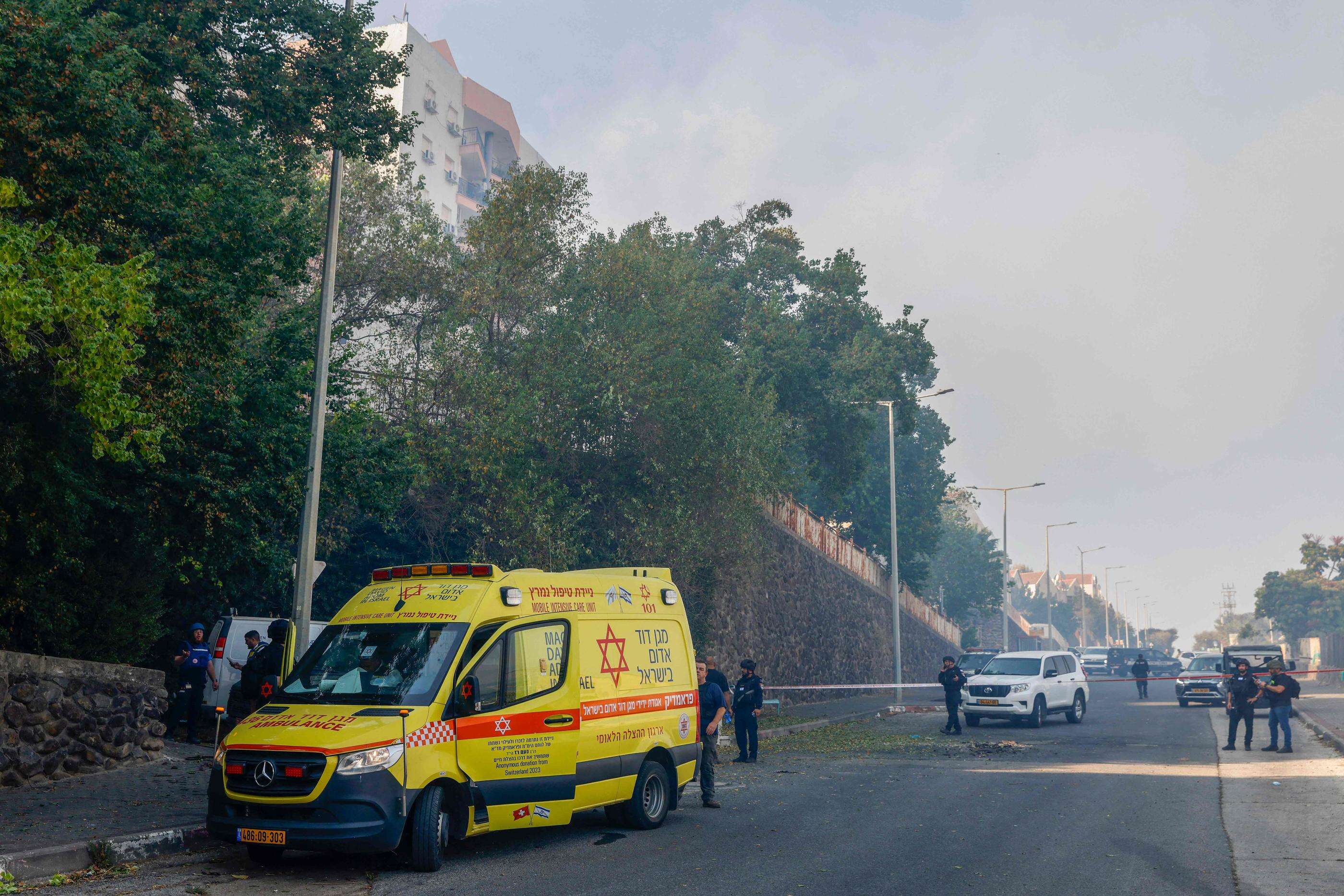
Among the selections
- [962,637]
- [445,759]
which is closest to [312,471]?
[445,759]

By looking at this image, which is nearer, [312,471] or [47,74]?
[47,74]

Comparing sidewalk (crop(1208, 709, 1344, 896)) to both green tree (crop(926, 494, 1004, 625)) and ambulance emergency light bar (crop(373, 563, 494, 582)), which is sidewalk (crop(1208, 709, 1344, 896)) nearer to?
ambulance emergency light bar (crop(373, 563, 494, 582))

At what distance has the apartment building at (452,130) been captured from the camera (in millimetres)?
71500

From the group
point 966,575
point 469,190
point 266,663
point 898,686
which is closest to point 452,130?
point 469,190

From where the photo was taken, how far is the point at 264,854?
9.02 m

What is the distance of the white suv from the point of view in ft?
85.2

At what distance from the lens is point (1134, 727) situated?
25.6 m

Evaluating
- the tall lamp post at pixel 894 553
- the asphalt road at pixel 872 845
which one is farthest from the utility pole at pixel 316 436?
the tall lamp post at pixel 894 553

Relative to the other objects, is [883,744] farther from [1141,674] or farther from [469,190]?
[469,190]

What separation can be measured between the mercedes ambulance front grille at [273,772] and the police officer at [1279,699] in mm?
16639

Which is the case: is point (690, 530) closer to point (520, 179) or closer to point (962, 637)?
point (520, 179)

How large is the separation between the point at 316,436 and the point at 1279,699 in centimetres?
1639

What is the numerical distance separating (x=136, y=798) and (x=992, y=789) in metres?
10.1

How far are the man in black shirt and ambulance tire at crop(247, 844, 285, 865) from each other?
17226mm
